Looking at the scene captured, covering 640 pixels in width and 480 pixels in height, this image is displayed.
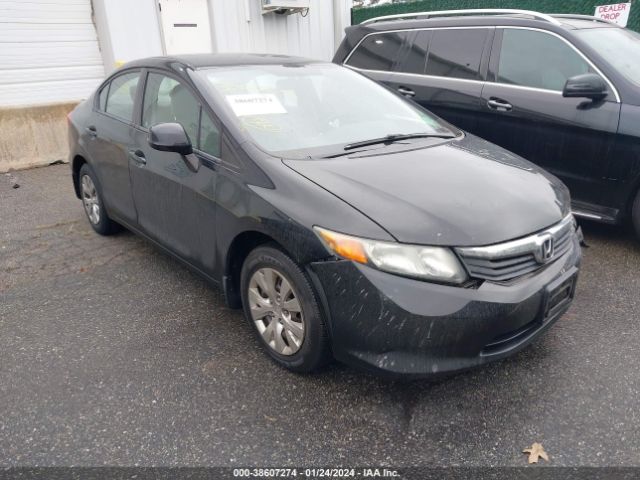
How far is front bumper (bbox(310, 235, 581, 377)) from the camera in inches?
83.7

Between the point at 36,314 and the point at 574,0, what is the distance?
7981 millimetres

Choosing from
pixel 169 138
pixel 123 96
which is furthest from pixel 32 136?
pixel 169 138

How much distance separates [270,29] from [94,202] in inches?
255

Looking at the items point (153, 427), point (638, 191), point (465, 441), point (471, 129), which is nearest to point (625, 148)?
point (638, 191)

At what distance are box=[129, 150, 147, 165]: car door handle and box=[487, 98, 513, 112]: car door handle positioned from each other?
2.85 metres

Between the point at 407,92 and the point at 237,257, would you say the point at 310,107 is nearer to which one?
the point at 237,257

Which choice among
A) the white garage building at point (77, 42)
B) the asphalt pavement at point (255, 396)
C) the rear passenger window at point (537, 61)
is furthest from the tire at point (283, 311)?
the white garage building at point (77, 42)

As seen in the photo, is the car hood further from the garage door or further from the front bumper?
the garage door

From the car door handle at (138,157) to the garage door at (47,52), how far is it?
5443 mm

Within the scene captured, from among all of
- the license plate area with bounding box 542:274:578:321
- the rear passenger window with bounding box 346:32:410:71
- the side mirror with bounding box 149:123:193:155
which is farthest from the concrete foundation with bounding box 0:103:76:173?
the license plate area with bounding box 542:274:578:321

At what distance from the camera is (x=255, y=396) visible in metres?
2.54

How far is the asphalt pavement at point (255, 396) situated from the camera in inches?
87.1

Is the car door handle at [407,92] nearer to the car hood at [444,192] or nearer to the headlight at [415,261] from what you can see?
the car hood at [444,192]

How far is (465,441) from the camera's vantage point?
7.36 feet
